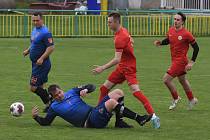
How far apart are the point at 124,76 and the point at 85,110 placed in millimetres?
1261

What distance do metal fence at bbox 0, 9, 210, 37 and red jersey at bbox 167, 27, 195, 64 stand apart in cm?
2093

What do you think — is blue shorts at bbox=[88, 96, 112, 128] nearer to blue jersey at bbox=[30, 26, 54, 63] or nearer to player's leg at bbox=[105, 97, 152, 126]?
A: player's leg at bbox=[105, 97, 152, 126]

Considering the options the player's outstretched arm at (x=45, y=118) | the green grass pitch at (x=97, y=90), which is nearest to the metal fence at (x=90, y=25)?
the green grass pitch at (x=97, y=90)

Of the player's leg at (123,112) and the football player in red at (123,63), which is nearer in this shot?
the player's leg at (123,112)

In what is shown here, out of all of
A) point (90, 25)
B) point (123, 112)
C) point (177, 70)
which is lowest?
point (123, 112)

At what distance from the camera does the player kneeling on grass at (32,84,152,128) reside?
11.4 metres

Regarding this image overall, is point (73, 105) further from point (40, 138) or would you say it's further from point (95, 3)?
point (95, 3)

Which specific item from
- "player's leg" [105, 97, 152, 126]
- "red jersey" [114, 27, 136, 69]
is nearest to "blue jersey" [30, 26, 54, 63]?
"red jersey" [114, 27, 136, 69]

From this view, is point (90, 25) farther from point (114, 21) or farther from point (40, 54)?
point (114, 21)

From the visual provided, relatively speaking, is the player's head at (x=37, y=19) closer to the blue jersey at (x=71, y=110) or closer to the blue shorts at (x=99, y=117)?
the blue jersey at (x=71, y=110)

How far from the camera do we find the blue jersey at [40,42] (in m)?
13.7

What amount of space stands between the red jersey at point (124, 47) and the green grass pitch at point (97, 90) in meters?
1.03

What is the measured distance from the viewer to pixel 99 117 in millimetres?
11398

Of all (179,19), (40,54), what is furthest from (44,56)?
(179,19)
